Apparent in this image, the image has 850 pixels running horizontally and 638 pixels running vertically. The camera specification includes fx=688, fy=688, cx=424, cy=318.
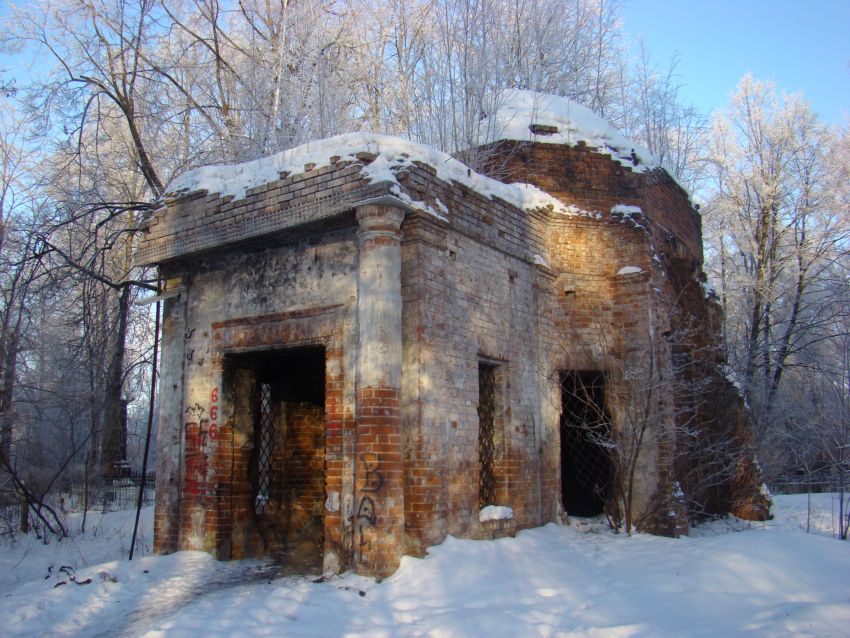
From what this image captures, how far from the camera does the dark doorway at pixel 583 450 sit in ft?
33.0

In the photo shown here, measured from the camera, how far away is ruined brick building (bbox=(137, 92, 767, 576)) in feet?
23.0

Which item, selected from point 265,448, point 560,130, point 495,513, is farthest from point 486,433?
point 560,130

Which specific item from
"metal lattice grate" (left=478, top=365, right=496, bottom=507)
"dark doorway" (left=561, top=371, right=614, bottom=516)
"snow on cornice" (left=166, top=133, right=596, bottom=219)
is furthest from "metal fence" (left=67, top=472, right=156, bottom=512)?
"metal lattice grate" (left=478, top=365, right=496, bottom=507)

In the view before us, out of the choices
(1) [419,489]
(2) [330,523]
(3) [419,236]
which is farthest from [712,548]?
(3) [419,236]

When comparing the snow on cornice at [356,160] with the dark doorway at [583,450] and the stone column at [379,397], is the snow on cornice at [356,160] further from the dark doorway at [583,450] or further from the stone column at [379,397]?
the dark doorway at [583,450]

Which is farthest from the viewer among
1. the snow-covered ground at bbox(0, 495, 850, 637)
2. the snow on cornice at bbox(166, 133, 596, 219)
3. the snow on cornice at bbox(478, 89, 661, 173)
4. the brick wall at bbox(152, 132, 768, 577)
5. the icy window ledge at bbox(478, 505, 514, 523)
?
the snow on cornice at bbox(478, 89, 661, 173)

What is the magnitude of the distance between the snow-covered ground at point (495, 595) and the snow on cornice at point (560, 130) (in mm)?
5603

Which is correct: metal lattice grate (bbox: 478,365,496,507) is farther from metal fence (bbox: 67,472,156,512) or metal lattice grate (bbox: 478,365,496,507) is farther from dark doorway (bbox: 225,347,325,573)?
metal fence (bbox: 67,472,156,512)

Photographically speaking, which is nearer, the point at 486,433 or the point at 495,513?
the point at 495,513

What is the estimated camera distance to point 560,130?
10.4 metres

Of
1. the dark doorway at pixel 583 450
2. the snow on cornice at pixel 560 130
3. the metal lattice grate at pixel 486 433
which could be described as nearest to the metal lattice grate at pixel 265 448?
the metal lattice grate at pixel 486 433

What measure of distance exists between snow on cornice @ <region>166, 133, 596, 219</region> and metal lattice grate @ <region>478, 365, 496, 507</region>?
7.12 ft

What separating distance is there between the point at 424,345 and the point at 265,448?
421cm

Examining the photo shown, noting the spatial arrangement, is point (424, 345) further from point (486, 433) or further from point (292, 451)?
point (292, 451)
